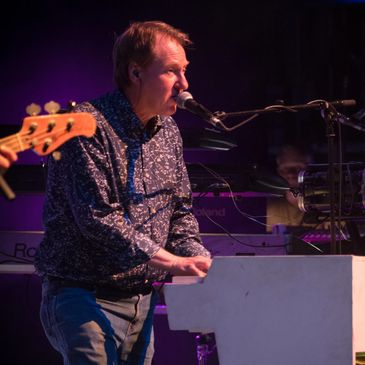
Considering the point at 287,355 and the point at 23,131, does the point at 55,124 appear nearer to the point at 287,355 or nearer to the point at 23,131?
the point at 23,131

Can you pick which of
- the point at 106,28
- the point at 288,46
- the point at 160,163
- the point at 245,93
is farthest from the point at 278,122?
the point at 160,163

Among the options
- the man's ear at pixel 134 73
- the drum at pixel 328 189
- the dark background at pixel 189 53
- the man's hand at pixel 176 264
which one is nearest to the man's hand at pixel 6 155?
the man's hand at pixel 176 264

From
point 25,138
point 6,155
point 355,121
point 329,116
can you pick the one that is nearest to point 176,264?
point 25,138

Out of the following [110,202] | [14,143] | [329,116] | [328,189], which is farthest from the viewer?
[328,189]

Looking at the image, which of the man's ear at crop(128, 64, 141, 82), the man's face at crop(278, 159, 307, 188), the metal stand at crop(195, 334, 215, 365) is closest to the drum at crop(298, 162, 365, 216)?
the metal stand at crop(195, 334, 215, 365)

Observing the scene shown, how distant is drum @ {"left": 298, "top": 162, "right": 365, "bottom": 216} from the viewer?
445 cm

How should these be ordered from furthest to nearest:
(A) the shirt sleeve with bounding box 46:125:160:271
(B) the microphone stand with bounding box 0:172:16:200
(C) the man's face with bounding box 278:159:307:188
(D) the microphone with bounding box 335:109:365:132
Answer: (C) the man's face with bounding box 278:159:307:188, (D) the microphone with bounding box 335:109:365:132, (A) the shirt sleeve with bounding box 46:125:160:271, (B) the microphone stand with bounding box 0:172:16:200

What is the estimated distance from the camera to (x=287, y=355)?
302 cm

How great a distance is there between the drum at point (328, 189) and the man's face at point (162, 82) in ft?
4.16

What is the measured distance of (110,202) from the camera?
126 inches

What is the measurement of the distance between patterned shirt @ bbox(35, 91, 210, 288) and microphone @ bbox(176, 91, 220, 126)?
0.22 meters

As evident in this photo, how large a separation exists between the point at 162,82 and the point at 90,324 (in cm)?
112

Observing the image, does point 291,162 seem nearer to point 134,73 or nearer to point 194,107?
point 134,73

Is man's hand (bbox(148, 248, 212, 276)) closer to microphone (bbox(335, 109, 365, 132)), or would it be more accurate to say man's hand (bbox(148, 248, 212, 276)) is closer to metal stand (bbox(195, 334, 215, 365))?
microphone (bbox(335, 109, 365, 132))
